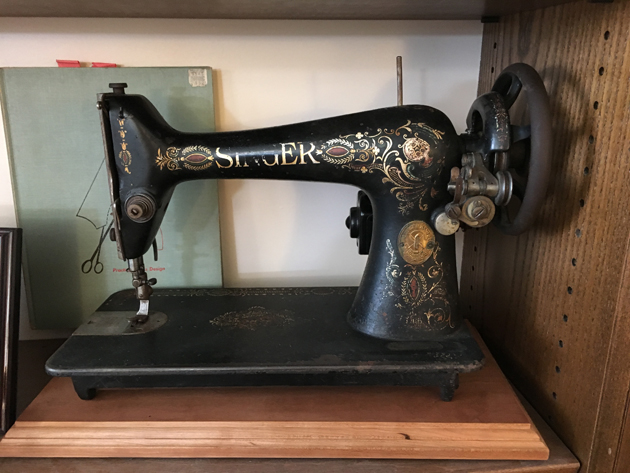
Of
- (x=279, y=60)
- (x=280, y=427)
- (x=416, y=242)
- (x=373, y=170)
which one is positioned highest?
(x=279, y=60)

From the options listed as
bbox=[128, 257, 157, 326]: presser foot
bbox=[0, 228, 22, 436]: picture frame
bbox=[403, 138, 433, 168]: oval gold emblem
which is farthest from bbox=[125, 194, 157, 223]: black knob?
bbox=[403, 138, 433, 168]: oval gold emblem

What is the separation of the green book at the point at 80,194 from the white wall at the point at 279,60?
0.15ft

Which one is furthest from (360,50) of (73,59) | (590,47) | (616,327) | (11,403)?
(11,403)

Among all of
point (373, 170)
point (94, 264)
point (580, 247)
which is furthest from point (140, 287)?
point (580, 247)

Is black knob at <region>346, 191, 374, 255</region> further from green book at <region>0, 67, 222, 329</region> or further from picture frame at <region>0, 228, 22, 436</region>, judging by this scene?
picture frame at <region>0, 228, 22, 436</region>

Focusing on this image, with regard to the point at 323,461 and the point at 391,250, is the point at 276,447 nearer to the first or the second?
the point at 323,461

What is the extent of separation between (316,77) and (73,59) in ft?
1.81

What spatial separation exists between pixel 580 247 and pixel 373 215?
0.35 metres

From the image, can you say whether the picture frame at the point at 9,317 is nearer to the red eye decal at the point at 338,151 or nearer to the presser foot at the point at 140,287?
the presser foot at the point at 140,287

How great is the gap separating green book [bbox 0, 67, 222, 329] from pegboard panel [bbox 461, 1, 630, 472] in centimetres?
70

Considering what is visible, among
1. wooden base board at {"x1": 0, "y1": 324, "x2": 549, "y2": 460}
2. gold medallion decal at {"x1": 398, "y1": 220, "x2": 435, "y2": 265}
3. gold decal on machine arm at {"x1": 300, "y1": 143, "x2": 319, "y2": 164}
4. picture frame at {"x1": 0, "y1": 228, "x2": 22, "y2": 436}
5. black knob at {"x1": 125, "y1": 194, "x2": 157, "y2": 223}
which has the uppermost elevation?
gold decal on machine arm at {"x1": 300, "y1": 143, "x2": 319, "y2": 164}

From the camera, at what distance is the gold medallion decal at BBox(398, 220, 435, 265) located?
0.82 meters

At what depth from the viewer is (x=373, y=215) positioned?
88 centimetres

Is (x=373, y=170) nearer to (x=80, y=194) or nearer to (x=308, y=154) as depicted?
(x=308, y=154)
